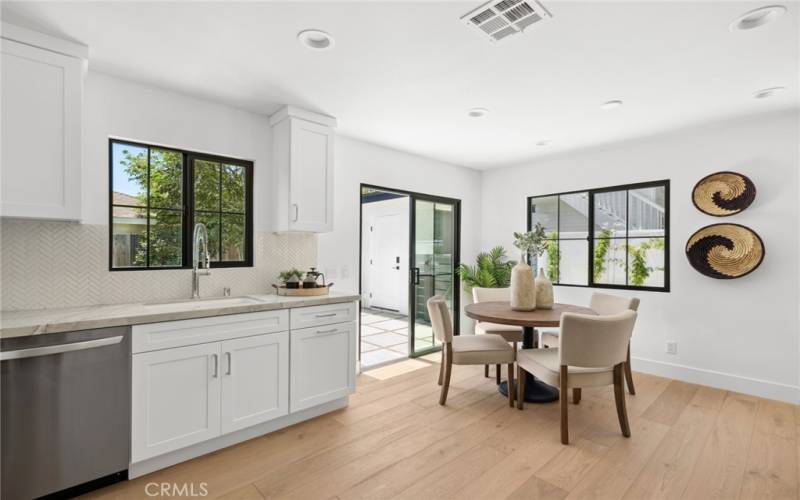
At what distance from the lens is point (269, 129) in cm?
342

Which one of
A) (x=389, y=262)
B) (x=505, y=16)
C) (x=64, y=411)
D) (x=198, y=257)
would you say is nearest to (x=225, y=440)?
(x=64, y=411)

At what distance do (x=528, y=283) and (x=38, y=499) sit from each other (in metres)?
3.37

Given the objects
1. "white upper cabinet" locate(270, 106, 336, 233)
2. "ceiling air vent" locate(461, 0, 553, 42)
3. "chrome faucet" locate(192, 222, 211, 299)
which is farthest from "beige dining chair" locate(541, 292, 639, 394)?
"chrome faucet" locate(192, 222, 211, 299)

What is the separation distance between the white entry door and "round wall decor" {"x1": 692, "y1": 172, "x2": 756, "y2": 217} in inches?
175

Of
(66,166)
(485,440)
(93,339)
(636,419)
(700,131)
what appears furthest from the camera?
(700,131)

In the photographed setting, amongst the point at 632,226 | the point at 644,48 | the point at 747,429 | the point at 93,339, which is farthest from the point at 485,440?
the point at 632,226

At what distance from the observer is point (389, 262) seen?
7.68 meters

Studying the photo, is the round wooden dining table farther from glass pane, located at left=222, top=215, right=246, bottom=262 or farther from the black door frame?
glass pane, located at left=222, top=215, right=246, bottom=262

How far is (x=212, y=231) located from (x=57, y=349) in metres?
1.40

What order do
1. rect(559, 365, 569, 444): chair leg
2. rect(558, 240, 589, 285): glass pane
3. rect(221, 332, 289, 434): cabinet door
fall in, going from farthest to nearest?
1. rect(558, 240, 589, 285): glass pane
2. rect(559, 365, 569, 444): chair leg
3. rect(221, 332, 289, 434): cabinet door

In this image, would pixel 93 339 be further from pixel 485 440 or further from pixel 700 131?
pixel 700 131

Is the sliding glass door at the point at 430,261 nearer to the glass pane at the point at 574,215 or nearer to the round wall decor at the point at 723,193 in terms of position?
the glass pane at the point at 574,215

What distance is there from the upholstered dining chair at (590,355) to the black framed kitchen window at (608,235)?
1.81 metres

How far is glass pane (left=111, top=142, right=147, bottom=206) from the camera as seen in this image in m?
2.72
